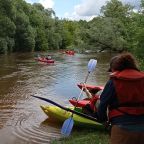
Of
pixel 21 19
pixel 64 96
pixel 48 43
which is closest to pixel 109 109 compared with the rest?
pixel 64 96

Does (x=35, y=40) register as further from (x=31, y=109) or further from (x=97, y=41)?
(x=31, y=109)

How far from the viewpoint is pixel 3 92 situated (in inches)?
633

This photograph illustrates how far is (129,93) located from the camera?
10.7 feet

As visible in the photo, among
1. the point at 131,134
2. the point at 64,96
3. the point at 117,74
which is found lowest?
the point at 64,96

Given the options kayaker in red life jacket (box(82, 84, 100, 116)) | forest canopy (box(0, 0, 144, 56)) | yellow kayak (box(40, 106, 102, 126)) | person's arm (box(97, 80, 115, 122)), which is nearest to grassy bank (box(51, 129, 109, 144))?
yellow kayak (box(40, 106, 102, 126))

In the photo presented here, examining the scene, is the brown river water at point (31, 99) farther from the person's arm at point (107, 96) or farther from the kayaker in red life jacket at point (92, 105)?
the person's arm at point (107, 96)

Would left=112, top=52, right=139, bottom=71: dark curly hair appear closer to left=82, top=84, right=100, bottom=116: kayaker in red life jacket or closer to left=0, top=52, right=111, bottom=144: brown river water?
left=82, top=84, right=100, bottom=116: kayaker in red life jacket

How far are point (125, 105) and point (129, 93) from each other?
0.37ft

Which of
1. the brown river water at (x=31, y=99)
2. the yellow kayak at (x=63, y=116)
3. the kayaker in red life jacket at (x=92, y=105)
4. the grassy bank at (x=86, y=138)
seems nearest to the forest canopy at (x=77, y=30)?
the brown river water at (x=31, y=99)

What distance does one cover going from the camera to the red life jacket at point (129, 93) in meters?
3.24

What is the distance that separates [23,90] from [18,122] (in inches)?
236

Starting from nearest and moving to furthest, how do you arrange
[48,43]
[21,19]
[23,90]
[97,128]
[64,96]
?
1. [97,128]
2. [64,96]
3. [23,90]
4. [21,19]
5. [48,43]

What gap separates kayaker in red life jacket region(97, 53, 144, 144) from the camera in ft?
10.5

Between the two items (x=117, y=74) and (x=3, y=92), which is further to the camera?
(x=3, y=92)
